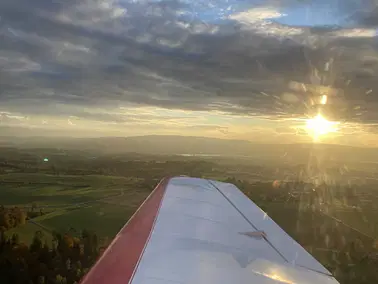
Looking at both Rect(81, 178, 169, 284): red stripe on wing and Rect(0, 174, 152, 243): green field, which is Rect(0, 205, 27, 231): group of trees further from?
Rect(81, 178, 169, 284): red stripe on wing

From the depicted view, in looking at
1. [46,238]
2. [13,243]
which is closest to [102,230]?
[46,238]

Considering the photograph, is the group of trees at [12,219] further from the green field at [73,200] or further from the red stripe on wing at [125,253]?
the red stripe on wing at [125,253]

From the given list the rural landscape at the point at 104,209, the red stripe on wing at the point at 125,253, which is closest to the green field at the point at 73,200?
the rural landscape at the point at 104,209

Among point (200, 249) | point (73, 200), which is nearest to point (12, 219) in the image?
point (73, 200)

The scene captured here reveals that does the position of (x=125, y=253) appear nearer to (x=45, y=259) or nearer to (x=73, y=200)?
(x=45, y=259)

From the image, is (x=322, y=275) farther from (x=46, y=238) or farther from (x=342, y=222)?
(x=342, y=222)

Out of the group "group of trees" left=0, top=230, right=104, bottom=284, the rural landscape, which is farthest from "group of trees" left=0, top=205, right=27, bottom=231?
"group of trees" left=0, top=230, right=104, bottom=284
